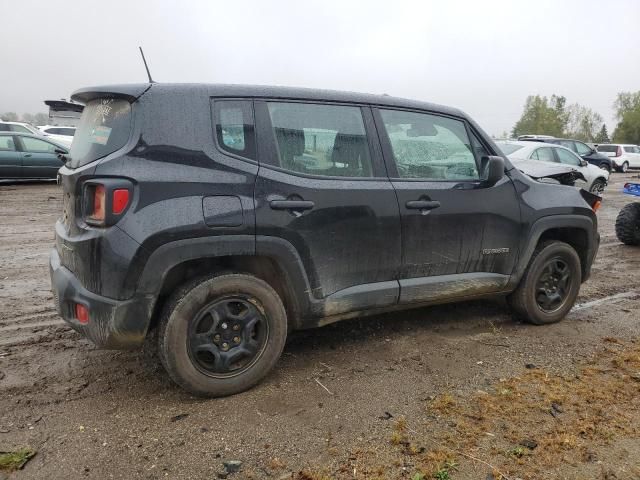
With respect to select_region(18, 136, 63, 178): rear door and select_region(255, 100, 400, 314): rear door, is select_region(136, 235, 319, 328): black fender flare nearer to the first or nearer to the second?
select_region(255, 100, 400, 314): rear door

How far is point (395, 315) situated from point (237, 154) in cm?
219

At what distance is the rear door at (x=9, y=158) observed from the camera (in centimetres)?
1337

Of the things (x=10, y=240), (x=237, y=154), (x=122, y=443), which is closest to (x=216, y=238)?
(x=237, y=154)

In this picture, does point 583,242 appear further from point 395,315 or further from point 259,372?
point 259,372

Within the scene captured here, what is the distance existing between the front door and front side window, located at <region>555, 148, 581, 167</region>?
1066 cm

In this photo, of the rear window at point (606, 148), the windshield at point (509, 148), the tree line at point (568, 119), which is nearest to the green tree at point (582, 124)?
the tree line at point (568, 119)

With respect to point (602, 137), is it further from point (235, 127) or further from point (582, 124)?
point (235, 127)

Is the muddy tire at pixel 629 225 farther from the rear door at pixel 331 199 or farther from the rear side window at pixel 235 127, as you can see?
the rear side window at pixel 235 127

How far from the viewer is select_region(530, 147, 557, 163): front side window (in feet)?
39.7

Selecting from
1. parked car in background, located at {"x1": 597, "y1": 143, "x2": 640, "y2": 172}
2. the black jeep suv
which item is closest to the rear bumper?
the black jeep suv

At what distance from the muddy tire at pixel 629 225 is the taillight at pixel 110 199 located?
7668mm

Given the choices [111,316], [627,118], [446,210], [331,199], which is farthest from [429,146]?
[627,118]

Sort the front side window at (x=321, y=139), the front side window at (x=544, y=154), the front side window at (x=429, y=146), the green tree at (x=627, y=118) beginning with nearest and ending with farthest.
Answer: the front side window at (x=321, y=139) → the front side window at (x=429, y=146) → the front side window at (x=544, y=154) → the green tree at (x=627, y=118)

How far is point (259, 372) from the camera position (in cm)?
308
